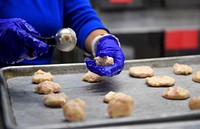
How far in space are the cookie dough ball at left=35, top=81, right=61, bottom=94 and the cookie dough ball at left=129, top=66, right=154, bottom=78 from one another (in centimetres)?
33

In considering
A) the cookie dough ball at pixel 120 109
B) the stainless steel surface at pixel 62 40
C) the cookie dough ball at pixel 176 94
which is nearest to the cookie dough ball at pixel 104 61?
the stainless steel surface at pixel 62 40

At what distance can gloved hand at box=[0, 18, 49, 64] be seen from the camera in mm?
1332

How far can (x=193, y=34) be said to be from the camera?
2.79 metres

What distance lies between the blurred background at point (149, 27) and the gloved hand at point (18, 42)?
136 centimetres

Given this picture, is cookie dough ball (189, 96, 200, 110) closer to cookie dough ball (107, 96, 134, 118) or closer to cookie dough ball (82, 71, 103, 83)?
cookie dough ball (107, 96, 134, 118)

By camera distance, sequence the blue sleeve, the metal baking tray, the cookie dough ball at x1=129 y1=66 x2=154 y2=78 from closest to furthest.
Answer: the metal baking tray, the cookie dough ball at x1=129 y1=66 x2=154 y2=78, the blue sleeve

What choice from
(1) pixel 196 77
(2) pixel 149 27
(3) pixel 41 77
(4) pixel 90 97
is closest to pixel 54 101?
(4) pixel 90 97

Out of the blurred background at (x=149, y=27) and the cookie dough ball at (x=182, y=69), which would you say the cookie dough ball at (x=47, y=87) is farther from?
the blurred background at (x=149, y=27)

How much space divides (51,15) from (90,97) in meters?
0.58

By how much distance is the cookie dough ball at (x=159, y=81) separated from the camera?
1.43m

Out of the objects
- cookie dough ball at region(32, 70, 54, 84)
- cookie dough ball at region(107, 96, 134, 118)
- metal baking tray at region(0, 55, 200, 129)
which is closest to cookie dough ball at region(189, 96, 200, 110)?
metal baking tray at region(0, 55, 200, 129)

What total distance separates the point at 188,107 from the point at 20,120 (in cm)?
52

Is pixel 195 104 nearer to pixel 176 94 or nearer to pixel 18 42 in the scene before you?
pixel 176 94

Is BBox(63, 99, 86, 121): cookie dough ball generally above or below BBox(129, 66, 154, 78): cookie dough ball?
above
